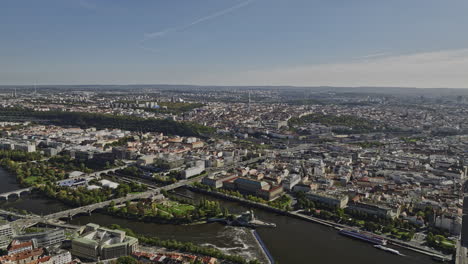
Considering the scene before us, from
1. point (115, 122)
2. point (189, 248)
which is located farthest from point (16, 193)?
point (115, 122)

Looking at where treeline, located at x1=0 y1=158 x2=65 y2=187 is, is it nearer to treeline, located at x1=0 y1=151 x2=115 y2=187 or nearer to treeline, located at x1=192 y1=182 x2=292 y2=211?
treeline, located at x1=0 y1=151 x2=115 y2=187

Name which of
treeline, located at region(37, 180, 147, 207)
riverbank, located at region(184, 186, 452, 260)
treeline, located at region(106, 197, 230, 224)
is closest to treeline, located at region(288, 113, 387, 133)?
riverbank, located at region(184, 186, 452, 260)

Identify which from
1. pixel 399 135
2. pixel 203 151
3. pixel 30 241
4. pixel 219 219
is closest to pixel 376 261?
pixel 219 219

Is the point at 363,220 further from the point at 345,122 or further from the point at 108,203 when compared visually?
the point at 345,122

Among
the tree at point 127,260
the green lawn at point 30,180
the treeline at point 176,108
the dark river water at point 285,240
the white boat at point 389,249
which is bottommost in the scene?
the dark river water at point 285,240

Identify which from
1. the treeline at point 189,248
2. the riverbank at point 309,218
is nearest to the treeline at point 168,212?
the riverbank at point 309,218

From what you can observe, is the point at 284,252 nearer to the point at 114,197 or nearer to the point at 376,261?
the point at 376,261

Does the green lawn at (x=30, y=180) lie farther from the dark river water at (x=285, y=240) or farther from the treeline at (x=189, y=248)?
the treeline at (x=189, y=248)

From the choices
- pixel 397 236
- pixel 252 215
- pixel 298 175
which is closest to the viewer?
pixel 397 236
